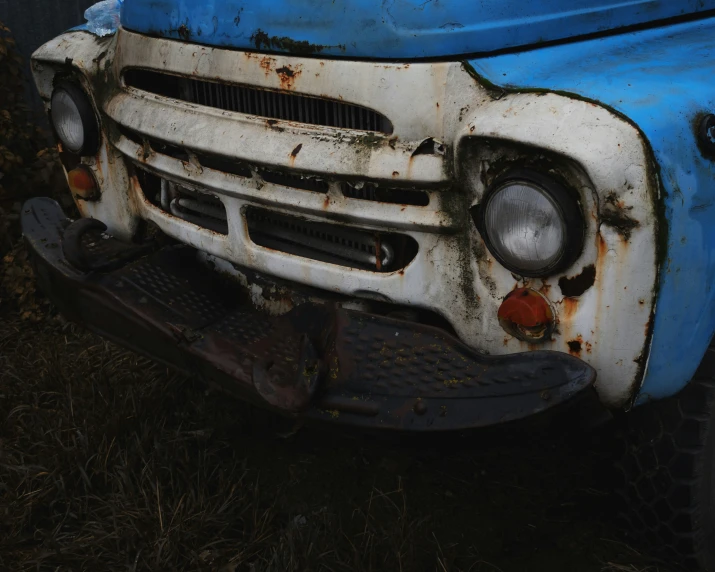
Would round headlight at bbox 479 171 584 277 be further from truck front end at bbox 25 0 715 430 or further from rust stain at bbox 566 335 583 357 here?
rust stain at bbox 566 335 583 357

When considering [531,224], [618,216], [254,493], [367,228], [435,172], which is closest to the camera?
[618,216]

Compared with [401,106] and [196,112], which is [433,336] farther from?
[196,112]

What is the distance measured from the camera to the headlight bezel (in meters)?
1.63

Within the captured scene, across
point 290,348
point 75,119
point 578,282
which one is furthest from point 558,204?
point 75,119

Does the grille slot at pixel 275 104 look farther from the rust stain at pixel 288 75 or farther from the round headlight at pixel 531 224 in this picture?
the round headlight at pixel 531 224

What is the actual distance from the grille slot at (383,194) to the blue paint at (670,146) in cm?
32

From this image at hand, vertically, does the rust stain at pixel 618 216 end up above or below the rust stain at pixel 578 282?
above

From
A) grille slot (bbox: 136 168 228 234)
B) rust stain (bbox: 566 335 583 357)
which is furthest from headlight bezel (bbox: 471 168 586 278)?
grille slot (bbox: 136 168 228 234)

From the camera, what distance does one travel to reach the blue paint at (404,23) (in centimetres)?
183

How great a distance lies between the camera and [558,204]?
163cm

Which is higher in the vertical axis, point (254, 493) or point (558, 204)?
point (558, 204)

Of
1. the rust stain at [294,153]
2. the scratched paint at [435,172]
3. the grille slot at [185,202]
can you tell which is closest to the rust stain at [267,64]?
the scratched paint at [435,172]

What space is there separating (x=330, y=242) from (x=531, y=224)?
2.09ft

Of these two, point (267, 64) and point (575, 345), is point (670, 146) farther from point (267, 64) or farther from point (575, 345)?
point (267, 64)
